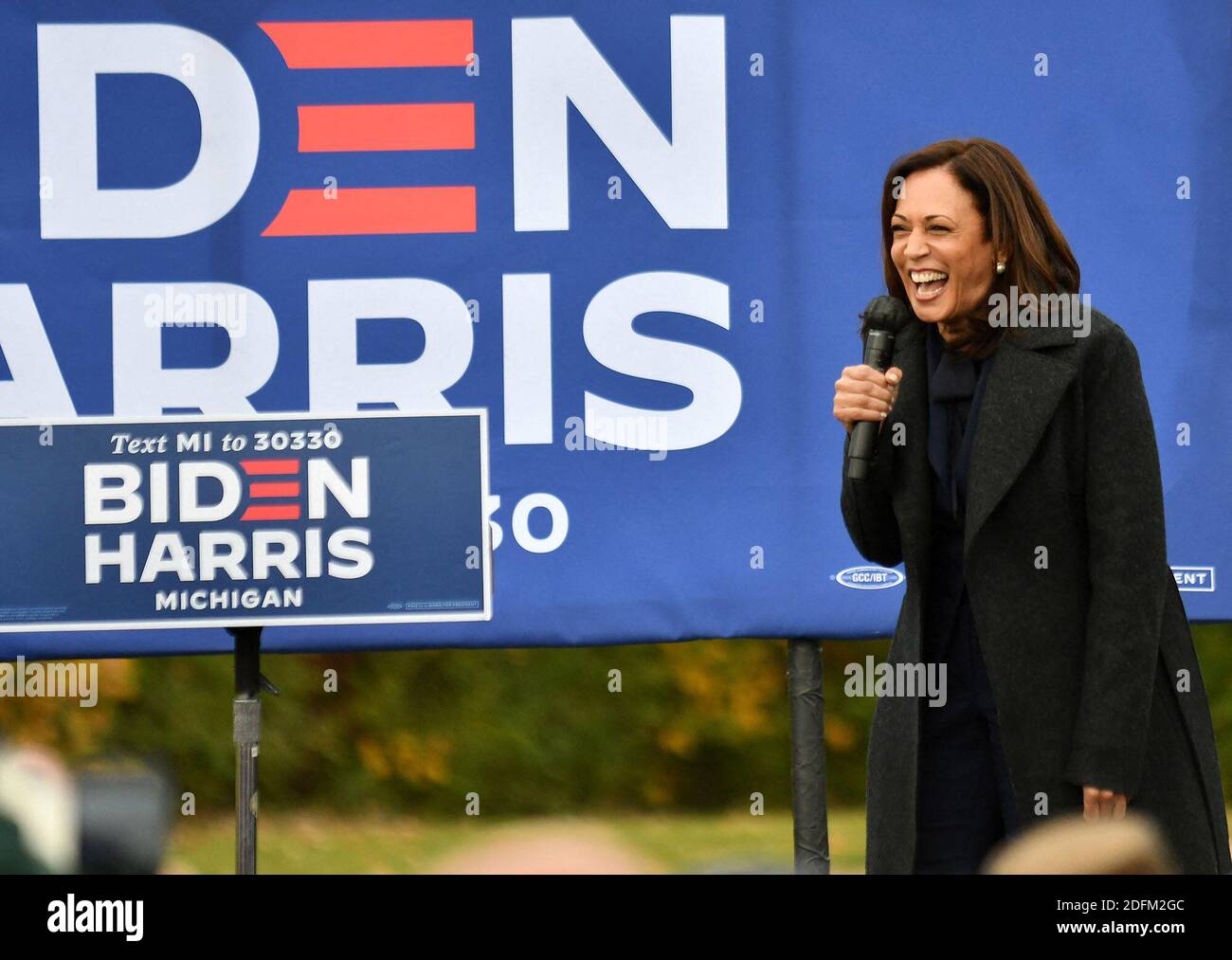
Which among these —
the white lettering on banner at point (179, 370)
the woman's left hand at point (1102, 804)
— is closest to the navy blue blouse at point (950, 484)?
the woman's left hand at point (1102, 804)

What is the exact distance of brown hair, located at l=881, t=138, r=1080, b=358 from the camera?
8.21 feet

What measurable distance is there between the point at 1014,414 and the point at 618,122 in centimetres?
174

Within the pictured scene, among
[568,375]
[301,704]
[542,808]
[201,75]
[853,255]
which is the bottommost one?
[542,808]

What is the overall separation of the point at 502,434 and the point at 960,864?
5.75 feet

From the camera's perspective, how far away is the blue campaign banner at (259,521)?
302 centimetres

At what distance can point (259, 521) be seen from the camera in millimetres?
3053

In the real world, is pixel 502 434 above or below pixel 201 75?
below

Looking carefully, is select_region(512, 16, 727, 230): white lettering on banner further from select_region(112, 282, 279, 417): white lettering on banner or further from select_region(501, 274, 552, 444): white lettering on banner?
select_region(112, 282, 279, 417): white lettering on banner

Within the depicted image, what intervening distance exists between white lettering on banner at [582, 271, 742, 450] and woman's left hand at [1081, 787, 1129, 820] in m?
1.68

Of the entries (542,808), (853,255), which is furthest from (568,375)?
(542,808)

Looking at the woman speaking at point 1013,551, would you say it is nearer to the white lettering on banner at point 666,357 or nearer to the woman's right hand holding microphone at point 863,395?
the woman's right hand holding microphone at point 863,395

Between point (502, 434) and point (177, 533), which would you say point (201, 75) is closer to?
point (502, 434)

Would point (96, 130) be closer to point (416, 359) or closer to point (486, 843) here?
point (416, 359)

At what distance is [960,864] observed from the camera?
251cm
